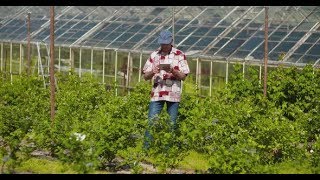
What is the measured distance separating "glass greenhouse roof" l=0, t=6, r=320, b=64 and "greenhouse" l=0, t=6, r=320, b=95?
0.06 feet

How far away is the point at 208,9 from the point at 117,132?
9.53 meters

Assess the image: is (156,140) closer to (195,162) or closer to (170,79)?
(195,162)

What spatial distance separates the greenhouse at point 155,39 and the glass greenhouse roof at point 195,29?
0.02 metres

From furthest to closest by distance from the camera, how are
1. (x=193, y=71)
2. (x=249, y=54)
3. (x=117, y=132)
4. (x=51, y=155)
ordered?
1. (x=193, y=71)
2. (x=249, y=54)
3. (x=51, y=155)
4. (x=117, y=132)

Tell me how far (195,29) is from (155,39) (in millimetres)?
950

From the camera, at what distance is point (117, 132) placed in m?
7.13

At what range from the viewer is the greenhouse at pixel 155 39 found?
43.6ft

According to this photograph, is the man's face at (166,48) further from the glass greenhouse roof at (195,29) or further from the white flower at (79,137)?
the glass greenhouse roof at (195,29)

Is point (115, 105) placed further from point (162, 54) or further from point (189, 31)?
point (189, 31)

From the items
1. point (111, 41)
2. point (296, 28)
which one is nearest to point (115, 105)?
point (296, 28)

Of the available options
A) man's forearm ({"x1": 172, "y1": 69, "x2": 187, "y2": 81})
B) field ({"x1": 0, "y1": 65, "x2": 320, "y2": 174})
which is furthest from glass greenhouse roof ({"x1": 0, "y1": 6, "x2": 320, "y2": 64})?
man's forearm ({"x1": 172, "y1": 69, "x2": 187, "y2": 81})

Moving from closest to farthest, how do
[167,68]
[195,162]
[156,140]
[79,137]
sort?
[79,137]
[156,140]
[195,162]
[167,68]

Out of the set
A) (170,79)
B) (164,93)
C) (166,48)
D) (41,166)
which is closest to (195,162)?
(164,93)

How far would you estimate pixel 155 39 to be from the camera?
1539 centimetres
